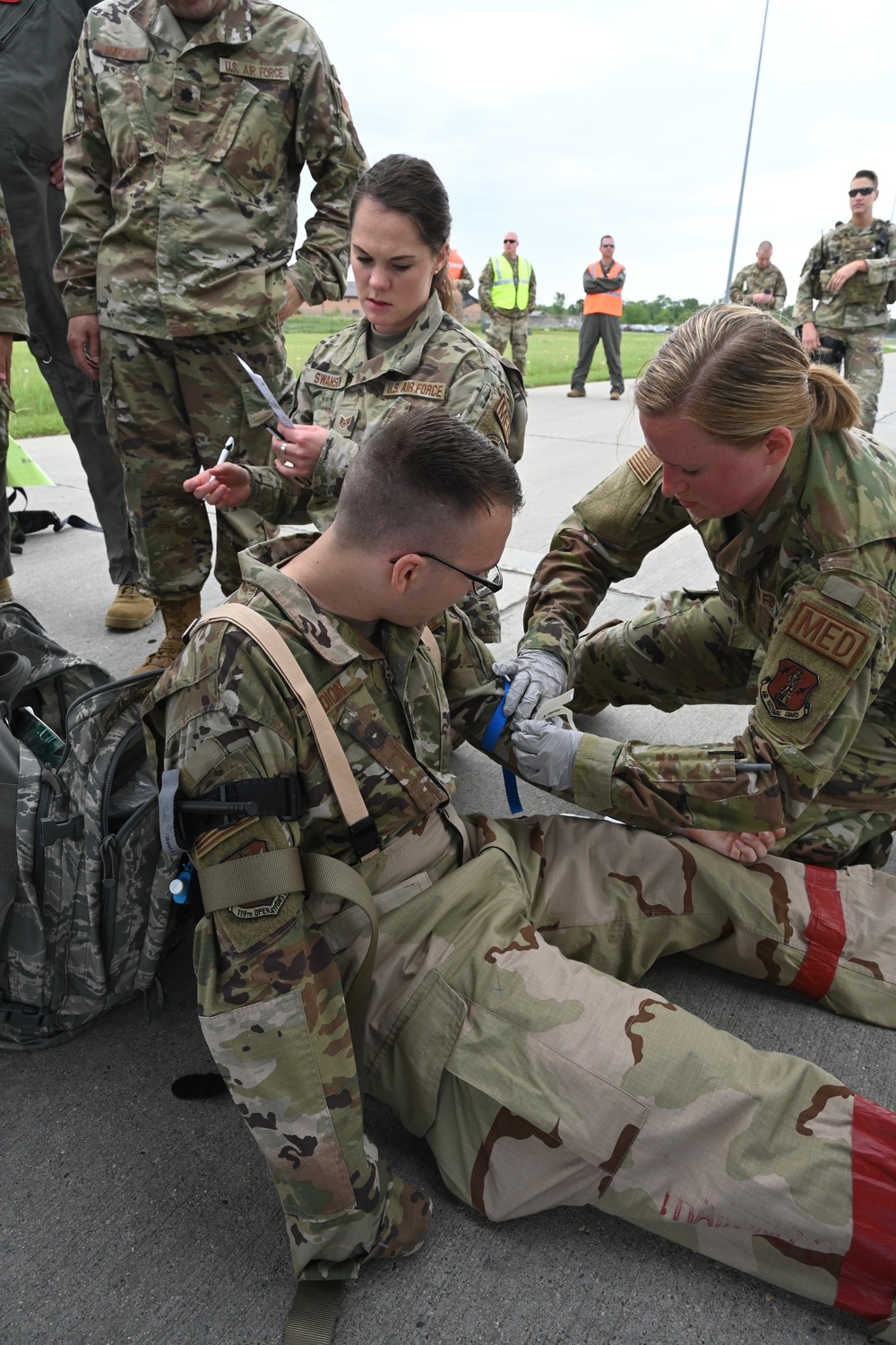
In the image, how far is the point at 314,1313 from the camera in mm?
1393

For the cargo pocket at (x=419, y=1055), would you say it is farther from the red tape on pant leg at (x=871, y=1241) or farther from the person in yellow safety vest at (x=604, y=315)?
the person in yellow safety vest at (x=604, y=315)

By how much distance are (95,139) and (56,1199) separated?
2755mm

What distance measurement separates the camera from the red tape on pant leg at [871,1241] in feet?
4.48

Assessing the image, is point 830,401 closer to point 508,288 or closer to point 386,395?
point 386,395

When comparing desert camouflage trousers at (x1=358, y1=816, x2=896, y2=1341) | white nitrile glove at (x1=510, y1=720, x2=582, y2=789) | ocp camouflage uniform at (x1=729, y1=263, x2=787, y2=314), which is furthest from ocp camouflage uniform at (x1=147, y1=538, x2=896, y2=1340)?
ocp camouflage uniform at (x1=729, y1=263, x2=787, y2=314)

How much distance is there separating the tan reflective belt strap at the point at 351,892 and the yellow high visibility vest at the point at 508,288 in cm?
1205

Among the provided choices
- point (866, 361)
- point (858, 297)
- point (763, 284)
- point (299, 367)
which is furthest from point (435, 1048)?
point (763, 284)

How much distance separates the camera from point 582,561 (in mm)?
2627

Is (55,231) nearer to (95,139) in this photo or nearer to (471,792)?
(95,139)

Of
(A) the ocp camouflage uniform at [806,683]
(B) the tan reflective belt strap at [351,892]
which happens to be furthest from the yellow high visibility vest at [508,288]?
(B) the tan reflective belt strap at [351,892]

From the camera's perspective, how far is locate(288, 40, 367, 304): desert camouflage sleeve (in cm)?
277

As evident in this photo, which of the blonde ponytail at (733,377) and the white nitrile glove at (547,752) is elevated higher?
the blonde ponytail at (733,377)

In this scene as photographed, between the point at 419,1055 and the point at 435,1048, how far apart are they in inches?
1.1

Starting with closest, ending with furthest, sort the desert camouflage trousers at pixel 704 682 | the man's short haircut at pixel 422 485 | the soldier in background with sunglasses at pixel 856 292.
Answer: the man's short haircut at pixel 422 485 < the desert camouflage trousers at pixel 704 682 < the soldier in background with sunglasses at pixel 856 292
